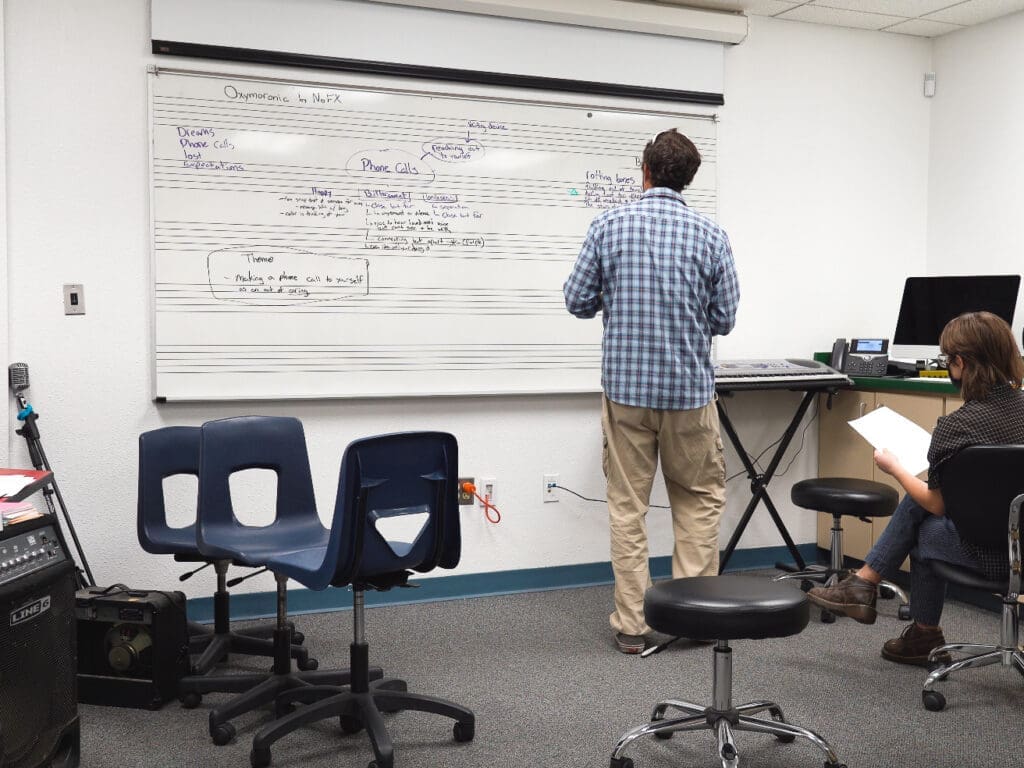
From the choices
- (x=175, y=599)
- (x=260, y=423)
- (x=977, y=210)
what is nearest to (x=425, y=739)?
(x=175, y=599)

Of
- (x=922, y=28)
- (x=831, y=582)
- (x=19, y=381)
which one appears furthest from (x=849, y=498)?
(x=19, y=381)

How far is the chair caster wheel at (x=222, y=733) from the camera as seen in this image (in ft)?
8.11

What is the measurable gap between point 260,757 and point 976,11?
13.3ft

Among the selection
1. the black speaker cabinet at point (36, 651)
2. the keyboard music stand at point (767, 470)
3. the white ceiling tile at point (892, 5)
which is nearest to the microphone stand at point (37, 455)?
the black speaker cabinet at point (36, 651)

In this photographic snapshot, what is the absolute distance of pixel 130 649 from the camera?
277cm

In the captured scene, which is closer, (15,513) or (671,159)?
(15,513)

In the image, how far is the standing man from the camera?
122 inches

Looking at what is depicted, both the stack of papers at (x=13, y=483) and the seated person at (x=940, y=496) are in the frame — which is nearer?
the stack of papers at (x=13, y=483)

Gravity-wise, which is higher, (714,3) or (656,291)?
(714,3)

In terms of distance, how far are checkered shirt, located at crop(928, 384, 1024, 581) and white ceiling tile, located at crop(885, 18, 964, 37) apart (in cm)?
241

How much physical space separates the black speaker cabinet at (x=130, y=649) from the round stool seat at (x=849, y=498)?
2242 mm

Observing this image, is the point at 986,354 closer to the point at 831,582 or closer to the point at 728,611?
the point at 728,611

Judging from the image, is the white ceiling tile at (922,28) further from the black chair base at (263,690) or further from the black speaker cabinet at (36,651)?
the black speaker cabinet at (36,651)

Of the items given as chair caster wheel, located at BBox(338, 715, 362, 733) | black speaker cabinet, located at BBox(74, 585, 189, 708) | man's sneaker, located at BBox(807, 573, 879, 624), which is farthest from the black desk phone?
black speaker cabinet, located at BBox(74, 585, 189, 708)
